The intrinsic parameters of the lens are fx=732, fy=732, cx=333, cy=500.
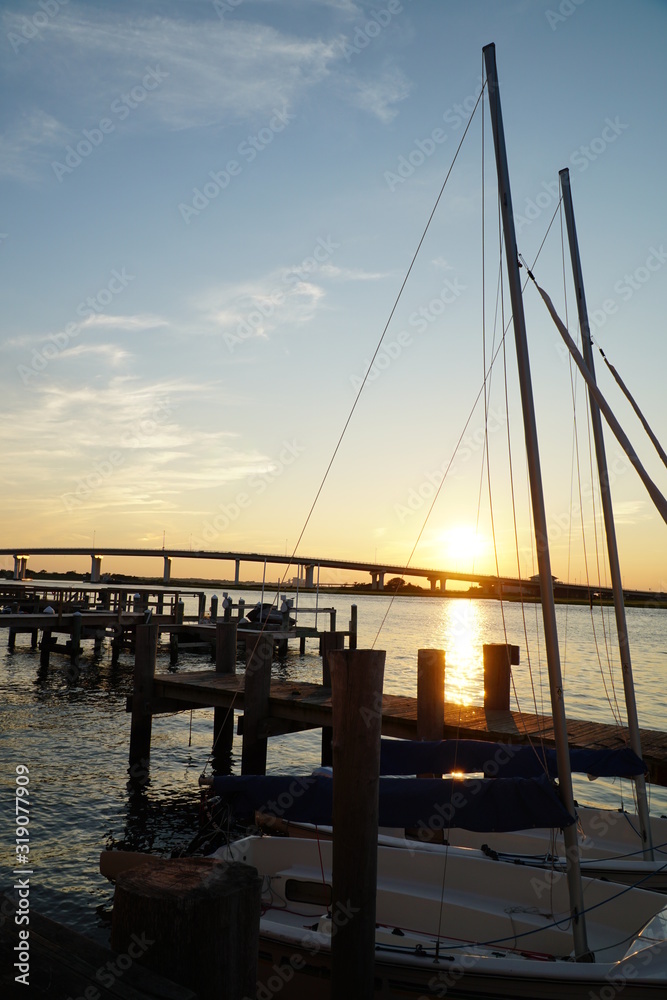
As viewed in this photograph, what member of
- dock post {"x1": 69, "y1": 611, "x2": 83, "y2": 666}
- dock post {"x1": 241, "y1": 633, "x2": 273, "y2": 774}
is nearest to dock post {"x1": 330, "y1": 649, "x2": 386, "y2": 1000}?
dock post {"x1": 241, "y1": 633, "x2": 273, "y2": 774}

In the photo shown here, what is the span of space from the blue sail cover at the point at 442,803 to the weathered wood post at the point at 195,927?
5.38 meters

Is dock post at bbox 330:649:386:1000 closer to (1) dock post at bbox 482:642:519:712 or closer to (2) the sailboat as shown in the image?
(2) the sailboat

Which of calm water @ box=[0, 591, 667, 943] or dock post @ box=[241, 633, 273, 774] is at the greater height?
dock post @ box=[241, 633, 273, 774]

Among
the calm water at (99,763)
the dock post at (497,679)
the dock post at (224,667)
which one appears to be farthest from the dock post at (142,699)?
the dock post at (497,679)

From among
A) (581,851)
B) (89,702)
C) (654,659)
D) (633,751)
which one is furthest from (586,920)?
(654,659)

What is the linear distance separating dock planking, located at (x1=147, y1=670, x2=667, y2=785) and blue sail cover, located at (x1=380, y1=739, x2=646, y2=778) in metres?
0.82

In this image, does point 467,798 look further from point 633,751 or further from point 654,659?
point 654,659

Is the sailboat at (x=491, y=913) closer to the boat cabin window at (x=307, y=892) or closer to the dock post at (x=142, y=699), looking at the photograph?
the boat cabin window at (x=307, y=892)

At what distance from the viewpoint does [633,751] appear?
10.7m

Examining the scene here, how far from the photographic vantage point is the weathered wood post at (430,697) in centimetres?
1332

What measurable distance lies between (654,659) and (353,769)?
173 feet

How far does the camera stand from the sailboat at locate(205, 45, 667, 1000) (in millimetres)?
6742

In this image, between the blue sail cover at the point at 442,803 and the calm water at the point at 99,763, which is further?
the calm water at the point at 99,763

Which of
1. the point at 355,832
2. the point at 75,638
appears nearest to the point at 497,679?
the point at 355,832
